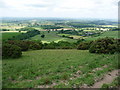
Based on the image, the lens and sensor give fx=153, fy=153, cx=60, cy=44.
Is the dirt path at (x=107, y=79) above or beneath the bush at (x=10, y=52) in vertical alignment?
beneath

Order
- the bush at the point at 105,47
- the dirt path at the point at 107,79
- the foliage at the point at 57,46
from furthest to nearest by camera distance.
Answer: the foliage at the point at 57,46, the bush at the point at 105,47, the dirt path at the point at 107,79

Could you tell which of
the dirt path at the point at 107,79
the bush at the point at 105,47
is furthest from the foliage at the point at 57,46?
the dirt path at the point at 107,79

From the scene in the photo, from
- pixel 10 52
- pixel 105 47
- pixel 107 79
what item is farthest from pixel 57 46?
pixel 107 79

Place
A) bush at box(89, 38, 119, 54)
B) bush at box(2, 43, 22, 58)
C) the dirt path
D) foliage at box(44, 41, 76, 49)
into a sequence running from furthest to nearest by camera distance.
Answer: foliage at box(44, 41, 76, 49) → bush at box(89, 38, 119, 54) → bush at box(2, 43, 22, 58) → the dirt path

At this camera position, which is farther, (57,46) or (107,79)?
(57,46)

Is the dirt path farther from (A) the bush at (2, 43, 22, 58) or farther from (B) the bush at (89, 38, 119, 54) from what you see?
(A) the bush at (2, 43, 22, 58)

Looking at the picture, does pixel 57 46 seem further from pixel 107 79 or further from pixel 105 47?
pixel 107 79

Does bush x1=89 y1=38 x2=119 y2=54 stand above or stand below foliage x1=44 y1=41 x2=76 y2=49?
above

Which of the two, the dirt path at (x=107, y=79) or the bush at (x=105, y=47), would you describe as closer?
the dirt path at (x=107, y=79)

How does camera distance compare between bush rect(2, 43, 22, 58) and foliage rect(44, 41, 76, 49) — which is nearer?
bush rect(2, 43, 22, 58)

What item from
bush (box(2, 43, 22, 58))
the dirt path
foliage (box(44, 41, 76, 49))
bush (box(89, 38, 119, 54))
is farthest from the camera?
foliage (box(44, 41, 76, 49))

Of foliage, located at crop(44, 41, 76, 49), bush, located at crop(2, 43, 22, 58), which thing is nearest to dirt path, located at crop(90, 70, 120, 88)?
bush, located at crop(2, 43, 22, 58)

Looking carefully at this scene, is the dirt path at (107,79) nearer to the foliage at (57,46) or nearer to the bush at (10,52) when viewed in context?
the bush at (10,52)

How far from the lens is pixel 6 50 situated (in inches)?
949
